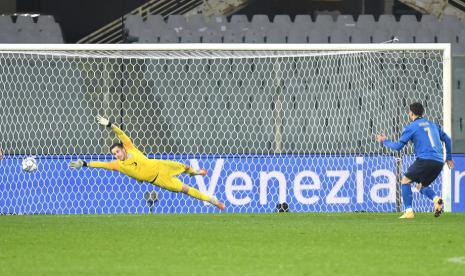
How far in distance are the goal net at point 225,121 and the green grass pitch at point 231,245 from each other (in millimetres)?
2253

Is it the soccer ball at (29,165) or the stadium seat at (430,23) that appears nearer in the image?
the soccer ball at (29,165)

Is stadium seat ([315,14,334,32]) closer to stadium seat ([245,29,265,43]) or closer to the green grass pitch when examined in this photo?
stadium seat ([245,29,265,43])

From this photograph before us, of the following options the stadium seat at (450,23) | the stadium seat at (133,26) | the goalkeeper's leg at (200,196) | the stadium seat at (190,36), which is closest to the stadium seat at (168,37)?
the stadium seat at (190,36)

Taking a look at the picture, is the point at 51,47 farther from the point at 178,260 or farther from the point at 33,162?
the point at 178,260

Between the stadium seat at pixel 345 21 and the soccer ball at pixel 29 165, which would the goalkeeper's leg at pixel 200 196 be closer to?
Answer: the soccer ball at pixel 29 165

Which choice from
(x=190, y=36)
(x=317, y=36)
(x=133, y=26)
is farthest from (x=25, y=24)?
(x=317, y=36)

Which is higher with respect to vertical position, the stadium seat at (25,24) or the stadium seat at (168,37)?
the stadium seat at (25,24)

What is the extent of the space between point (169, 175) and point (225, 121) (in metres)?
2.42

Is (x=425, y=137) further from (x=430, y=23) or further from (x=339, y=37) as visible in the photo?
(x=430, y=23)

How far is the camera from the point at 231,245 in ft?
30.6

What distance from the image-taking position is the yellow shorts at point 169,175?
13578 millimetres

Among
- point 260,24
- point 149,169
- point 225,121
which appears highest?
point 260,24

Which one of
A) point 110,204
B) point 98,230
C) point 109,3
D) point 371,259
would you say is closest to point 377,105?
point 110,204

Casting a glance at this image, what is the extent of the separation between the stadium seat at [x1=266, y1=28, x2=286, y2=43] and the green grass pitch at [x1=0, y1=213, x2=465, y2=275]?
6509 mm
